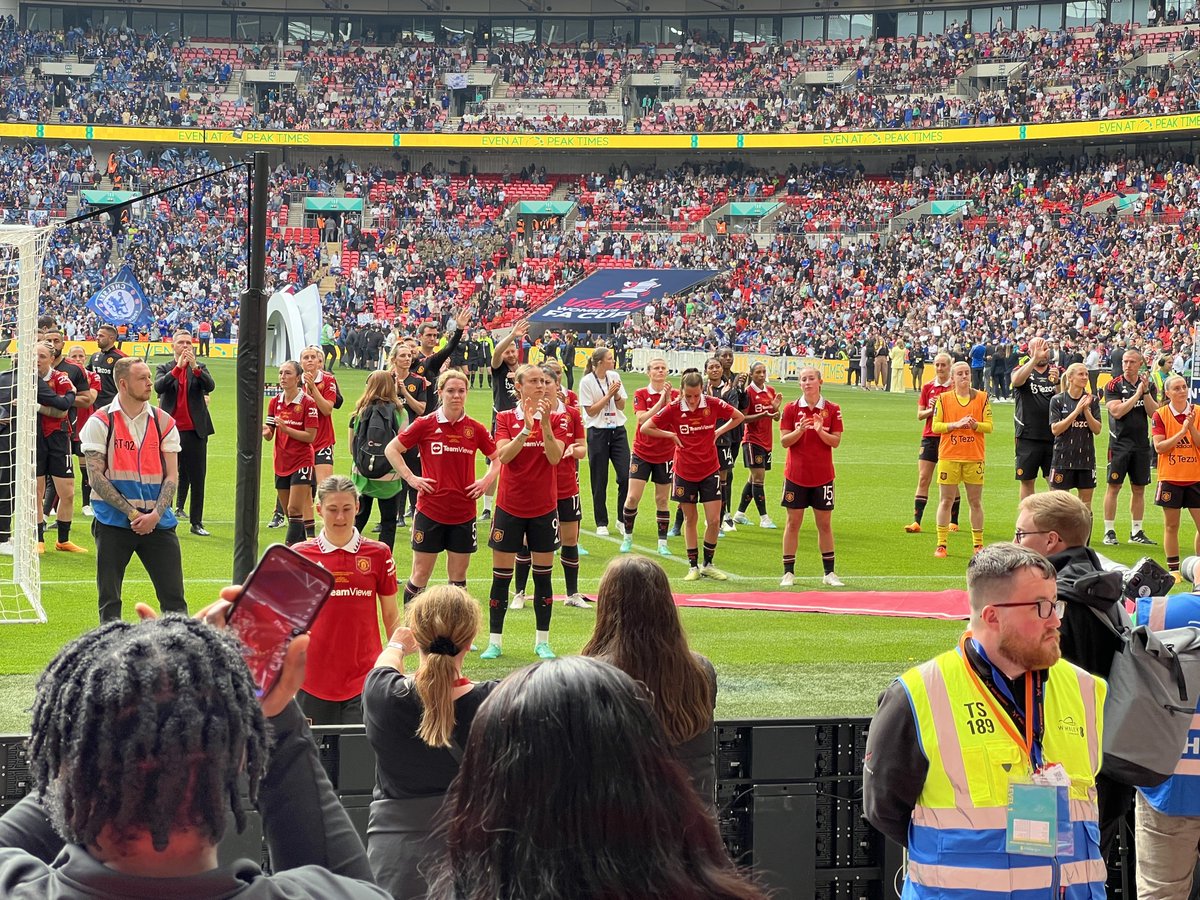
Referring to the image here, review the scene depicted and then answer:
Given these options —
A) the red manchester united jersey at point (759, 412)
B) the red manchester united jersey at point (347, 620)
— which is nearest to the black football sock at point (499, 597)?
the red manchester united jersey at point (347, 620)

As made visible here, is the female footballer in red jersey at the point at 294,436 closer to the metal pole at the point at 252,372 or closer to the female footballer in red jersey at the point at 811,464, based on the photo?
the female footballer in red jersey at the point at 811,464

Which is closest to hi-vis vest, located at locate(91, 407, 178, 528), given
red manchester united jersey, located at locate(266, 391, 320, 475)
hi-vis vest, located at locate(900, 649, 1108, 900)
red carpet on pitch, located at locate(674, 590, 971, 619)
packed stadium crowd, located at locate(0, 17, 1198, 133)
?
red manchester united jersey, located at locate(266, 391, 320, 475)

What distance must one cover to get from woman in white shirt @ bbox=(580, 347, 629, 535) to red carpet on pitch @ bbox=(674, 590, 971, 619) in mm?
2693

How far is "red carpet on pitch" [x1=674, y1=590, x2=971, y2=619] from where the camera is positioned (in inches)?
447

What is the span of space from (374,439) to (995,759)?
8.23m

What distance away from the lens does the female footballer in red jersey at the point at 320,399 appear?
13148mm

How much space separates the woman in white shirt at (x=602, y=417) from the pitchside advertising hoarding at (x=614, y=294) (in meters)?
35.1

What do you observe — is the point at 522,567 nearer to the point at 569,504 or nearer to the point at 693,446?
the point at 569,504

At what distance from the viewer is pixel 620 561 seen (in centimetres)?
447

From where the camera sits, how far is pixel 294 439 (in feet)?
42.7

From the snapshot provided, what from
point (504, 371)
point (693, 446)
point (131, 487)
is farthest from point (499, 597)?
point (504, 371)

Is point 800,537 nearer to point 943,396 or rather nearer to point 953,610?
point 943,396

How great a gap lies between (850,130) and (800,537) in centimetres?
4518

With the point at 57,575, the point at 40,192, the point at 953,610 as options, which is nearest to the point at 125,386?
the point at 57,575
